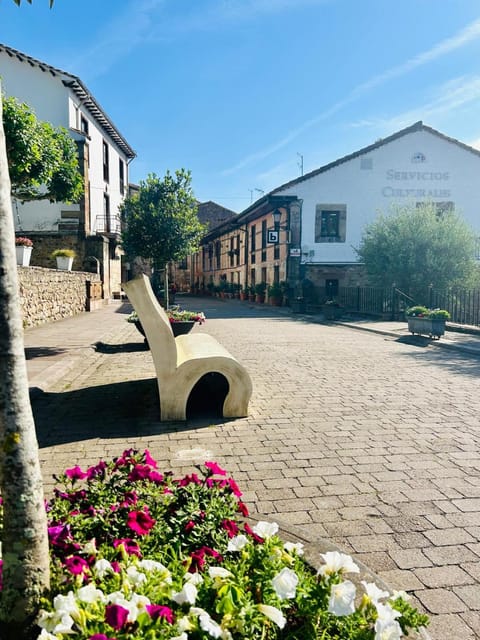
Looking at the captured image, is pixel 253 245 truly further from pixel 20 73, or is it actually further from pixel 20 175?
pixel 20 175

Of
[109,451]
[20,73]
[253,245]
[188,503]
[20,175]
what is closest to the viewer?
[188,503]

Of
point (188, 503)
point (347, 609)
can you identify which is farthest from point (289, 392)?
point (347, 609)

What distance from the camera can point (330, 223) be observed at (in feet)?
86.1

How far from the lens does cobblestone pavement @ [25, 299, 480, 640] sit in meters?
2.41

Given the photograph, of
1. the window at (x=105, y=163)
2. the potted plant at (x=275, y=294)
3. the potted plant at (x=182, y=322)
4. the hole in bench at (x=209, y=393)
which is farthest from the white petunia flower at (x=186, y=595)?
the window at (x=105, y=163)

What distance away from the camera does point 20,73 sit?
2291 cm

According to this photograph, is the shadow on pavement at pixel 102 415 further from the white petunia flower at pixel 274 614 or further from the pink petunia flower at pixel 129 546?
the white petunia flower at pixel 274 614

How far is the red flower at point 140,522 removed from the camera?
1732 mm

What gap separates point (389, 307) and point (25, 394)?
20.8 meters

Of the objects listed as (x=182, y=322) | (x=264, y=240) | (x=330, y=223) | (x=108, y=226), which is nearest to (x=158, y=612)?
(x=182, y=322)

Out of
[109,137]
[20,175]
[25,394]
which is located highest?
[109,137]

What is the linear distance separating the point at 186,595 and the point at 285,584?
29 centimetres

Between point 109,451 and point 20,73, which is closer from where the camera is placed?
point 109,451

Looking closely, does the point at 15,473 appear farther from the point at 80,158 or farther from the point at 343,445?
the point at 80,158
